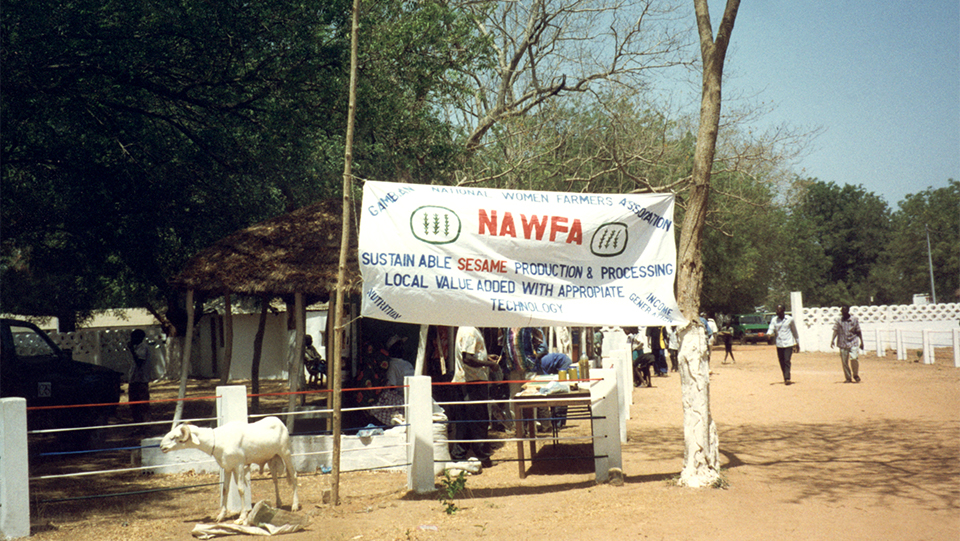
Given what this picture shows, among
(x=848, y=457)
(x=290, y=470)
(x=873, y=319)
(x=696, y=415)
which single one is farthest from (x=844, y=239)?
(x=290, y=470)

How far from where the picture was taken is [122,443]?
11.7m

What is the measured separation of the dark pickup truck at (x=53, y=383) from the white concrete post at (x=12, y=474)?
14.9 feet

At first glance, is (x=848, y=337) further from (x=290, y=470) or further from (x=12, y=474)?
(x=12, y=474)

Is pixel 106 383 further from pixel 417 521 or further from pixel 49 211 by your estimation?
pixel 417 521

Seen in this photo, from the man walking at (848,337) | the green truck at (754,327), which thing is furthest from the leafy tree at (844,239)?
the man walking at (848,337)

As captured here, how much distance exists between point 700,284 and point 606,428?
1.76 meters

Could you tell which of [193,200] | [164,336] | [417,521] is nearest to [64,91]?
[193,200]

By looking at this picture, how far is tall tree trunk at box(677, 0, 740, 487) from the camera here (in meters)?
7.36

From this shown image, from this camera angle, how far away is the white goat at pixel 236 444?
20.5 ft

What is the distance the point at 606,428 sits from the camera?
7754mm

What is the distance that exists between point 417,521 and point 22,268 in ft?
63.4

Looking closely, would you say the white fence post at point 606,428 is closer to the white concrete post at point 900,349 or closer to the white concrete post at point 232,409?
the white concrete post at point 232,409

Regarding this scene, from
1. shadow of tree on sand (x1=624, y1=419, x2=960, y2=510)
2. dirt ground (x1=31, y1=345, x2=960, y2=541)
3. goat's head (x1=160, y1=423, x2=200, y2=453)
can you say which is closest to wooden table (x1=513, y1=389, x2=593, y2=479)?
dirt ground (x1=31, y1=345, x2=960, y2=541)

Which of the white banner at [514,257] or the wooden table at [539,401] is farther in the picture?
the wooden table at [539,401]
